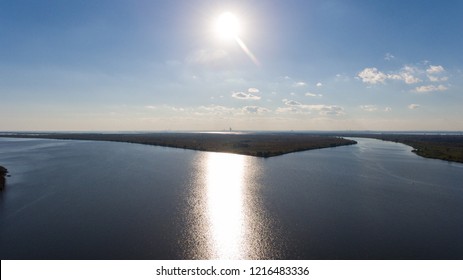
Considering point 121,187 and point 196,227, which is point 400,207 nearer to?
point 196,227

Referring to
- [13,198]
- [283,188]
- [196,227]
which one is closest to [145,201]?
[196,227]

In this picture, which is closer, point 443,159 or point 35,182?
point 35,182

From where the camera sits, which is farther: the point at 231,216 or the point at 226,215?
the point at 226,215

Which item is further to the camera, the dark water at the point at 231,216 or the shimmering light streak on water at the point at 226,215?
the shimmering light streak on water at the point at 226,215

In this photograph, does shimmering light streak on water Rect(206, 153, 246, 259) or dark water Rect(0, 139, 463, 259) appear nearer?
dark water Rect(0, 139, 463, 259)

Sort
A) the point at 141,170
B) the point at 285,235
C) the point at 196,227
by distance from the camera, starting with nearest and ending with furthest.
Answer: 1. the point at 285,235
2. the point at 196,227
3. the point at 141,170

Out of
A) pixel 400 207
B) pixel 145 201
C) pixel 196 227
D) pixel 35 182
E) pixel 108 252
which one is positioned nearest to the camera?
pixel 108 252

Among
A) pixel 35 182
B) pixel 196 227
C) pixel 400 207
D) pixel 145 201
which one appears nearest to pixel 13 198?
pixel 35 182
